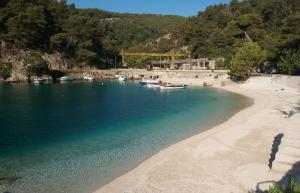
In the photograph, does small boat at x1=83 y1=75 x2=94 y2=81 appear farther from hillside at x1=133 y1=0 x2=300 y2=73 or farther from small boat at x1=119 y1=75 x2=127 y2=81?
hillside at x1=133 y1=0 x2=300 y2=73

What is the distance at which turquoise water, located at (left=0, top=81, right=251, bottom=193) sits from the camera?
2098 centimetres

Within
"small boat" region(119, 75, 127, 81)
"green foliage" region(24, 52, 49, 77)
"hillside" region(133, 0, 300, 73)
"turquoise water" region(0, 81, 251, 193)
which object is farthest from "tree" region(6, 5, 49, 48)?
"turquoise water" region(0, 81, 251, 193)

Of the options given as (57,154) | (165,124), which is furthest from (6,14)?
(57,154)

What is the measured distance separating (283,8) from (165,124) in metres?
108

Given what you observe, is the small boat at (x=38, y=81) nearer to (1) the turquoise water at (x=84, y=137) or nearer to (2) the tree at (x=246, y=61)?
(1) the turquoise water at (x=84, y=137)

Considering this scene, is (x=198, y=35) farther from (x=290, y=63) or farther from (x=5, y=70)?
(x=5, y=70)

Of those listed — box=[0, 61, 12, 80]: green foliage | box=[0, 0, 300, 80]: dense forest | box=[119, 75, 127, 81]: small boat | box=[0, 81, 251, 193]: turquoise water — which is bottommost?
→ box=[0, 81, 251, 193]: turquoise water

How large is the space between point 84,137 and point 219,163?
13.6 m

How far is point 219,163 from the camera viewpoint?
22.4 m

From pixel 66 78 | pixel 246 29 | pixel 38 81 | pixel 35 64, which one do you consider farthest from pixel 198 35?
pixel 38 81

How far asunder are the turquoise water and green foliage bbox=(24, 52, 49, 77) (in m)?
56.9

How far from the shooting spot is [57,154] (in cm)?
2586

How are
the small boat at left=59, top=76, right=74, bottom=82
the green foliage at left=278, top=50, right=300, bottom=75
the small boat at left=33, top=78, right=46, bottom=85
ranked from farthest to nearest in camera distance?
the small boat at left=59, top=76, right=74, bottom=82 < the small boat at left=33, top=78, right=46, bottom=85 < the green foliage at left=278, top=50, right=300, bottom=75

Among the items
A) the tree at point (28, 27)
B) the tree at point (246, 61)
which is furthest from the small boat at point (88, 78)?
the tree at point (246, 61)
